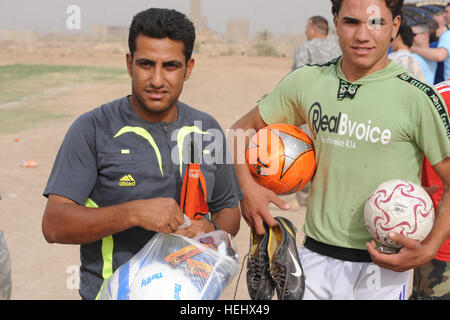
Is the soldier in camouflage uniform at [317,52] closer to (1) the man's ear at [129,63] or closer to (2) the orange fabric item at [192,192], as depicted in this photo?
(1) the man's ear at [129,63]

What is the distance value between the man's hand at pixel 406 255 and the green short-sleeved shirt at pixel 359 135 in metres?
0.36

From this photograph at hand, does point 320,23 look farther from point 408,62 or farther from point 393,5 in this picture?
point 393,5

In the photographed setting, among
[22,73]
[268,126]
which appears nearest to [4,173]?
[268,126]

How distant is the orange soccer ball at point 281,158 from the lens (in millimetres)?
3707

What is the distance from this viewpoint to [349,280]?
12.1 feet

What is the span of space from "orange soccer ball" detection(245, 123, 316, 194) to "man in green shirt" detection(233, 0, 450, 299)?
83mm

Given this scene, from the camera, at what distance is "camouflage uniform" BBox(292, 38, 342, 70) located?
33.3ft

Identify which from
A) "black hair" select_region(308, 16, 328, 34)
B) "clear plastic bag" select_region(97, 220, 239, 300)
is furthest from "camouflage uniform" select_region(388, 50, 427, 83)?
"clear plastic bag" select_region(97, 220, 239, 300)

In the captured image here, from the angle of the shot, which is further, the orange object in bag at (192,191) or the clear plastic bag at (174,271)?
the orange object in bag at (192,191)

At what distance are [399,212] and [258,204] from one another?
0.81 meters

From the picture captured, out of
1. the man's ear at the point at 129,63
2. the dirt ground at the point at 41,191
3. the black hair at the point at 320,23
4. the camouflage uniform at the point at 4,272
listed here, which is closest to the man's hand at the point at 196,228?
the man's ear at the point at 129,63

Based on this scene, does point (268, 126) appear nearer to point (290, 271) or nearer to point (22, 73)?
point (290, 271)

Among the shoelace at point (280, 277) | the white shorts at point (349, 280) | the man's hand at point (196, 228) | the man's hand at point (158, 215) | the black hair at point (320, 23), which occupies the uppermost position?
the black hair at point (320, 23)

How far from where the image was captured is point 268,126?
3869mm
